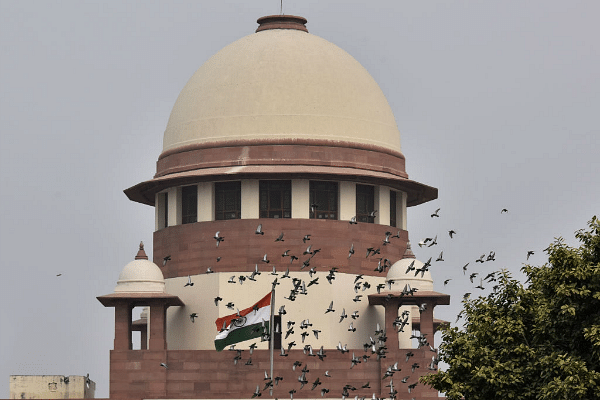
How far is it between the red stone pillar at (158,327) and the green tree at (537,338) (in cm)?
1550

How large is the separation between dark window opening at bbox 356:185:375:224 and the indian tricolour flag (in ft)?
17.3

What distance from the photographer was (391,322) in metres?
61.6

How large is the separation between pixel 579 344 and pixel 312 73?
22.5 metres

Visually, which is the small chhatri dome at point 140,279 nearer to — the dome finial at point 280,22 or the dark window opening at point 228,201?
the dark window opening at point 228,201

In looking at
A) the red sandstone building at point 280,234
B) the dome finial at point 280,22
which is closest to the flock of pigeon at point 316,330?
the red sandstone building at point 280,234

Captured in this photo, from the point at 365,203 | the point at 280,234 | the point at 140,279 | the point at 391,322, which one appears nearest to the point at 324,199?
the point at 365,203

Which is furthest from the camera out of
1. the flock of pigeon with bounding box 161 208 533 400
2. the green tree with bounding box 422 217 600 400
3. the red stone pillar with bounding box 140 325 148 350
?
the red stone pillar with bounding box 140 325 148 350

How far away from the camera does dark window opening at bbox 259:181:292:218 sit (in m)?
63.3

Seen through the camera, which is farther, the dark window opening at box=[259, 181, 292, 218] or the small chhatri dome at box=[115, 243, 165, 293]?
the dark window opening at box=[259, 181, 292, 218]

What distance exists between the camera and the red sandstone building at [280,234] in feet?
198

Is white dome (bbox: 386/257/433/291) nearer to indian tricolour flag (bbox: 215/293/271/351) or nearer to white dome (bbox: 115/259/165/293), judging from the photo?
indian tricolour flag (bbox: 215/293/271/351)

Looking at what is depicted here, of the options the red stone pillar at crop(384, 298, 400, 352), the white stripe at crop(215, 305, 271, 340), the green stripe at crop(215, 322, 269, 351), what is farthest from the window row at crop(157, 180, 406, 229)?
the green stripe at crop(215, 322, 269, 351)

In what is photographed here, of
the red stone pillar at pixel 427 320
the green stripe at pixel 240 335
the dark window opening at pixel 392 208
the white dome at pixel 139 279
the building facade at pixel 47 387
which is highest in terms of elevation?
the dark window opening at pixel 392 208

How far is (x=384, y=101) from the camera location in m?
66.8
